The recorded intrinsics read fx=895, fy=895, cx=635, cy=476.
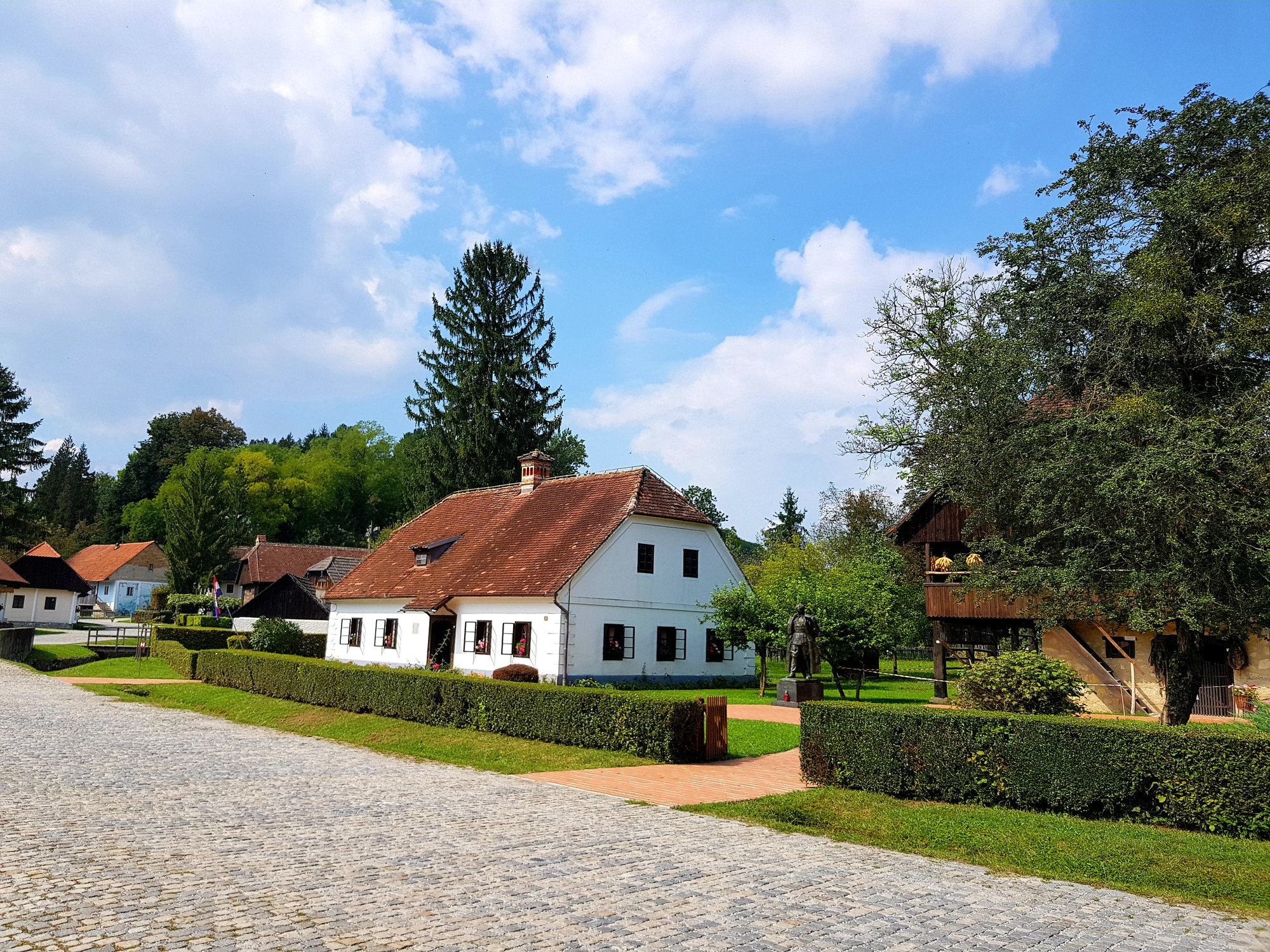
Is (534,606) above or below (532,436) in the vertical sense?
below

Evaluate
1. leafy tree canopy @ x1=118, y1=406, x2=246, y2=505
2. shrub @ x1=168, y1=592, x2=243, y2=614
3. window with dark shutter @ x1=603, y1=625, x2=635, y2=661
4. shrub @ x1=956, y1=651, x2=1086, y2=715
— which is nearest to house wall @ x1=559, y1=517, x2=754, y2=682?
window with dark shutter @ x1=603, y1=625, x2=635, y2=661

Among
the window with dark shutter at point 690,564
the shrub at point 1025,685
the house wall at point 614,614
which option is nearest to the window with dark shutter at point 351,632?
the house wall at point 614,614

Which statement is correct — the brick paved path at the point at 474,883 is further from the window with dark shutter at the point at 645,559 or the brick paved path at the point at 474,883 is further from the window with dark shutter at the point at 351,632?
the window with dark shutter at the point at 351,632

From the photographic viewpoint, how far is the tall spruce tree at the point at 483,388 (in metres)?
46.6

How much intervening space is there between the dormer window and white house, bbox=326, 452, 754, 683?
45 mm

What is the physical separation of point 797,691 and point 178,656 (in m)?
23.8

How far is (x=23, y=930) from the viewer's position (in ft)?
17.9

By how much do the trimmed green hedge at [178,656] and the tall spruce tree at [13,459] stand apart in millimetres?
28062

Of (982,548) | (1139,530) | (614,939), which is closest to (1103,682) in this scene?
(982,548)

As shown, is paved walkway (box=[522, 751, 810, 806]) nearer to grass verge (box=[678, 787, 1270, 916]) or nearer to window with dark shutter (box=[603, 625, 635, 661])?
grass verge (box=[678, 787, 1270, 916])

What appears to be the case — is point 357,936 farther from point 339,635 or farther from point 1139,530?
point 339,635

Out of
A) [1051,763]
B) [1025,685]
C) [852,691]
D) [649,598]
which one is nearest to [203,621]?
[649,598]

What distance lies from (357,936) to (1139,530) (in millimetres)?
16263

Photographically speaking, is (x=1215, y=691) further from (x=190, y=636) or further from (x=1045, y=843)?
(x=190, y=636)
